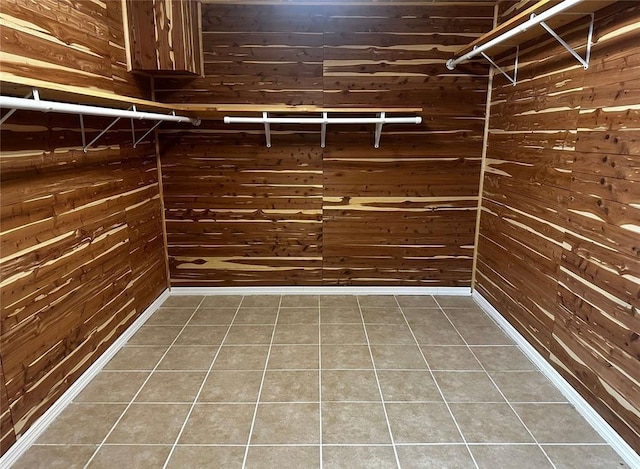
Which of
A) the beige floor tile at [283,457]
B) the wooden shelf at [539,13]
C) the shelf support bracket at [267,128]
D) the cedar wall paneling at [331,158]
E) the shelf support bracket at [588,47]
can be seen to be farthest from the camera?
the cedar wall paneling at [331,158]

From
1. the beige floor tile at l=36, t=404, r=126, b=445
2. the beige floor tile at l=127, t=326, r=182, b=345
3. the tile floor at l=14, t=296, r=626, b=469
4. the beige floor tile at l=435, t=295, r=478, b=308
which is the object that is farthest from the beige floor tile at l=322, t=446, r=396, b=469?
the beige floor tile at l=435, t=295, r=478, b=308

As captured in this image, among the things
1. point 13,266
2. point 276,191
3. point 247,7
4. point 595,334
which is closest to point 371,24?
point 247,7

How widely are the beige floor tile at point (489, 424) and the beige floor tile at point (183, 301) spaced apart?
225 cm

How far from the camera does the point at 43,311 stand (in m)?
2.00

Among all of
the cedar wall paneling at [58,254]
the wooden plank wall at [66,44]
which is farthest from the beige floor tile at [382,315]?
the wooden plank wall at [66,44]

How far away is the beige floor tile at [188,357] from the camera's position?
256cm

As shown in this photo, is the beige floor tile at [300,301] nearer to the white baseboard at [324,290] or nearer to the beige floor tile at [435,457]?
the white baseboard at [324,290]

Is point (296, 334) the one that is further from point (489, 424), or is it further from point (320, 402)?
point (489, 424)

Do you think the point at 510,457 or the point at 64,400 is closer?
the point at 510,457

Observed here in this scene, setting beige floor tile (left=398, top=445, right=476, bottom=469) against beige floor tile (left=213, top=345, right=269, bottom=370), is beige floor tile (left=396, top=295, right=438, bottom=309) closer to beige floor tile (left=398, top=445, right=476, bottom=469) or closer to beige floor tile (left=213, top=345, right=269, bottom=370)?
beige floor tile (left=213, top=345, right=269, bottom=370)

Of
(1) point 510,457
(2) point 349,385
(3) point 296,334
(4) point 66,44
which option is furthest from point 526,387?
(4) point 66,44

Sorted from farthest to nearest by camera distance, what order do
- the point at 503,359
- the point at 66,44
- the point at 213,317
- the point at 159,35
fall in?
1. the point at 213,317
2. the point at 159,35
3. the point at 503,359
4. the point at 66,44

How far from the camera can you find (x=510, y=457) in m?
1.84

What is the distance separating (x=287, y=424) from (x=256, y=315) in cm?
132
